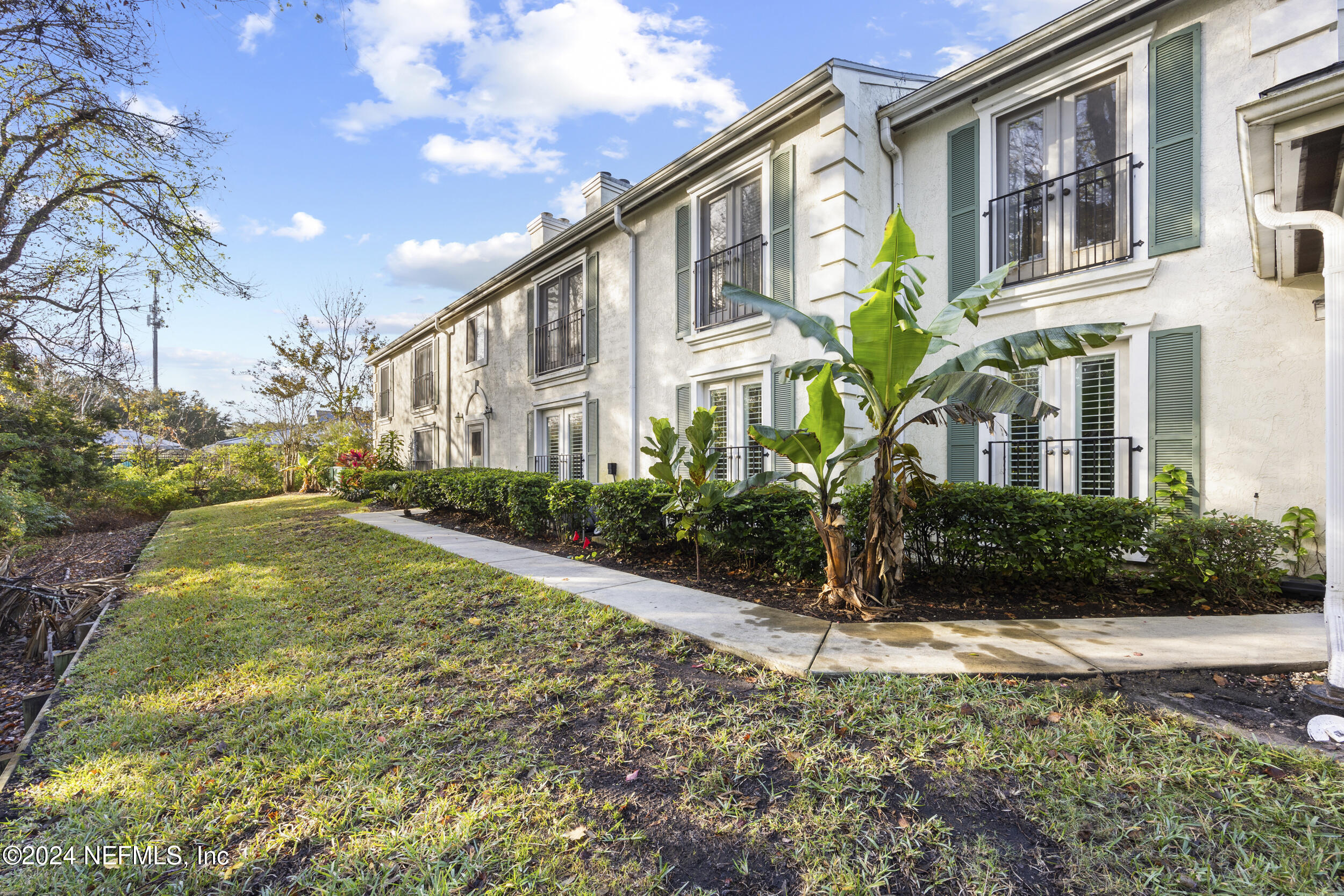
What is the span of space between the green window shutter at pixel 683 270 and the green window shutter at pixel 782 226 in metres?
1.75

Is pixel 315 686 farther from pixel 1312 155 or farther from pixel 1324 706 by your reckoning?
pixel 1312 155

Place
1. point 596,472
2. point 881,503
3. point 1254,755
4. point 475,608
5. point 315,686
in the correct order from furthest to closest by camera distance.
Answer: point 596,472, point 475,608, point 881,503, point 315,686, point 1254,755

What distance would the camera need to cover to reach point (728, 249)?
29.9 feet

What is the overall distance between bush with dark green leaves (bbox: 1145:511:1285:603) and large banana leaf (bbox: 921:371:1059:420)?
6.58ft

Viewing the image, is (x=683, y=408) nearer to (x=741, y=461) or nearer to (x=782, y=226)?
(x=741, y=461)

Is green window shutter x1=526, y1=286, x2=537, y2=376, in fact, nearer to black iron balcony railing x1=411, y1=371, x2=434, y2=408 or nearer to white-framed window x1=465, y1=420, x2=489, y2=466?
white-framed window x1=465, y1=420, x2=489, y2=466

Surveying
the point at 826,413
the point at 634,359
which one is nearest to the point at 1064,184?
the point at 826,413

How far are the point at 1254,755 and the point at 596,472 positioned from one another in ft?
33.3

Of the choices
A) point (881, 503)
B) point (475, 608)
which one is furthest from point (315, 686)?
point (881, 503)

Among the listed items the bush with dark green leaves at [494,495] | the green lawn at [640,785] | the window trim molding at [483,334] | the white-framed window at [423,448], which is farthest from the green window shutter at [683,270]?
the white-framed window at [423,448]

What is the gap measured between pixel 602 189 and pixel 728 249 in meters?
5.67

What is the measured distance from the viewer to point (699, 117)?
1072cm

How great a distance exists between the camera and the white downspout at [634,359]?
10625mm

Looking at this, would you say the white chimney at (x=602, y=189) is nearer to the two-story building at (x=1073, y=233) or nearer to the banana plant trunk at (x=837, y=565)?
the two-story building at (x=1073, y=233)
